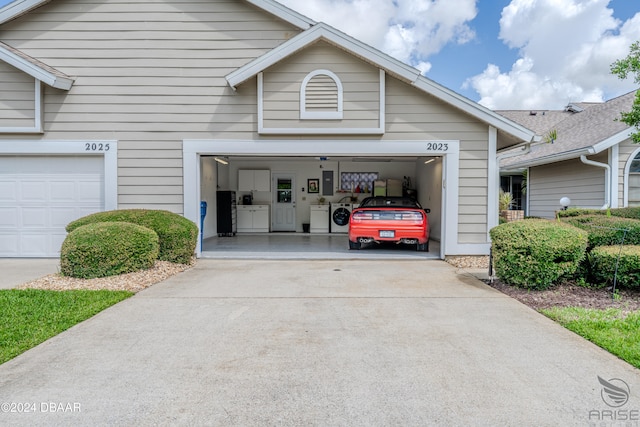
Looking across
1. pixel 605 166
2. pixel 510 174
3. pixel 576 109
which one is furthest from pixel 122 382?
pixel 576 109

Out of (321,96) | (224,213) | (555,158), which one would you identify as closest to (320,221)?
(224,213)

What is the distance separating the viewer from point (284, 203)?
14.1 metres

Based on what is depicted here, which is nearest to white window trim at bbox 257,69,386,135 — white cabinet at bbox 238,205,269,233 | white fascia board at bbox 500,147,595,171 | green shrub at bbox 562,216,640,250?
green shrub at bbox 562,216,640,250

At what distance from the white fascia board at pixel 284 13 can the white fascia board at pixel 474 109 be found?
2665 millimetres

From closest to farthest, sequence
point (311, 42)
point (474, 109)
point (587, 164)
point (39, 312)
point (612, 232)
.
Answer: point (39, 312) → point (612, 232) → point (311, 42) → point (474, 109) → point (587, 164)

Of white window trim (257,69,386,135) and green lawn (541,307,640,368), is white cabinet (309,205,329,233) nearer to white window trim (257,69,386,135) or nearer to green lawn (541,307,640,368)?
white window trim (257,69,386,135)

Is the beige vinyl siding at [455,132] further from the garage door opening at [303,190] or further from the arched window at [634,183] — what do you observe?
the arched window at [634,183]

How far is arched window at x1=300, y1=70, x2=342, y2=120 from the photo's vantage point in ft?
24.8

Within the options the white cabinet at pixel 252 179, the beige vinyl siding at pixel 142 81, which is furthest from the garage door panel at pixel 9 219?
the white cabinet at pixel 252 179

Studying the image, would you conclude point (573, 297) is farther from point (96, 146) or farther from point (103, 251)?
point (96, 146)

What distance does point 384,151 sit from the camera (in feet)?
25.4

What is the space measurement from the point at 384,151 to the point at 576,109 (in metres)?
12.9

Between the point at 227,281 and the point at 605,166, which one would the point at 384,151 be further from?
the point at 605,166

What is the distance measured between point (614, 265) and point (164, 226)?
6970mm
